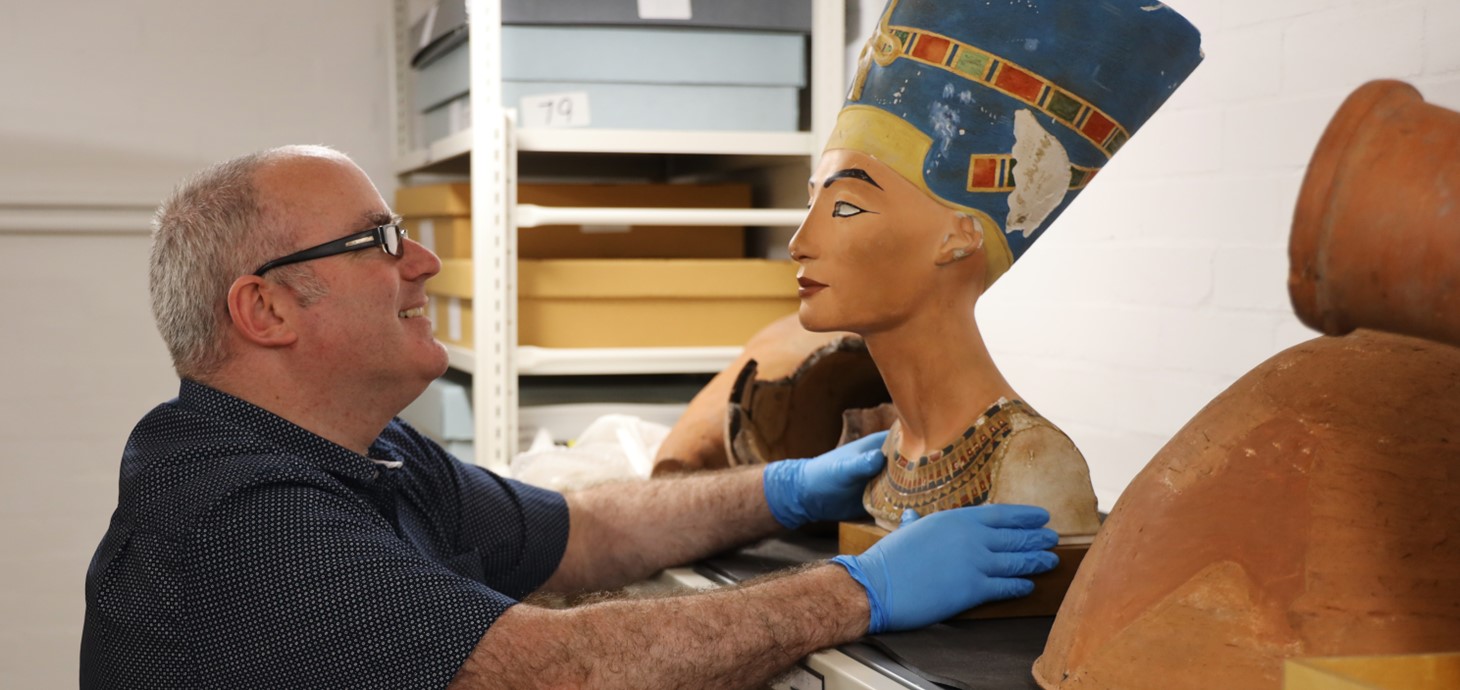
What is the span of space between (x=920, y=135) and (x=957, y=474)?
40 centimetres

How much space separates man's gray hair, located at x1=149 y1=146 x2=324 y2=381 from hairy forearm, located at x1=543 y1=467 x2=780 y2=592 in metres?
0.59

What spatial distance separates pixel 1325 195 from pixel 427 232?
2.78 m

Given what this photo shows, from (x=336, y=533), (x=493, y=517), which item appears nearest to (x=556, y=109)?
(x=493, y=517)

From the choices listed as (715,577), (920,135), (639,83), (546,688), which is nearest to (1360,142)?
(920,135)

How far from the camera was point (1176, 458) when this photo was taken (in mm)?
1154

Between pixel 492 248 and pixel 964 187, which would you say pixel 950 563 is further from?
pixel 492 248

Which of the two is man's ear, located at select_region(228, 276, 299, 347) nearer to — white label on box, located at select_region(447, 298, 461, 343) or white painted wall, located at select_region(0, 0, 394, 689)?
white label on box, located at select_region(447, 298, 461, 343)

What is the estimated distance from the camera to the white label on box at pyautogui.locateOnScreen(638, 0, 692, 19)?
2701 mm

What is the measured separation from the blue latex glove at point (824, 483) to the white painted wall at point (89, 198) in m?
2.14

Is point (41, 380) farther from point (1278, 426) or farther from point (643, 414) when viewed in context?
point (1278, 426)

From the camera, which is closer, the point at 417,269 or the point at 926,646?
Answer: the point at 926,646

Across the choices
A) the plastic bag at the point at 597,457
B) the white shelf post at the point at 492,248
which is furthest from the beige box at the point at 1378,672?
the white shelf post at the point at 492,248

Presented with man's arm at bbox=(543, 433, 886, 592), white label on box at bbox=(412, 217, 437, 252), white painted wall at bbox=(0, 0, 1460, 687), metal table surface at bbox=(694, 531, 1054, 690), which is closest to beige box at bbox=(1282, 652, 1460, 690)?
metal table surface at bbox=(694, 531, 1054, 690)

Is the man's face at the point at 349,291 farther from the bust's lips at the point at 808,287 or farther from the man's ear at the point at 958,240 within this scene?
the man's ear at the point at 958,240
